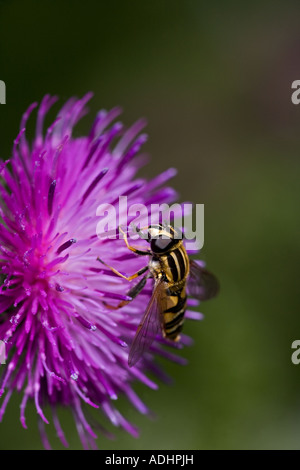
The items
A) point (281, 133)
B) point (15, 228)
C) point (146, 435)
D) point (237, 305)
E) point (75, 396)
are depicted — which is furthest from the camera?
point (281, 133)

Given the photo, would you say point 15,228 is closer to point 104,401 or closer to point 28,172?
point 28,172

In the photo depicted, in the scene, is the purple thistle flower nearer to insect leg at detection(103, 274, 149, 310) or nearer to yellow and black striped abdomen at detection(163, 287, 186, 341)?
insect leg at detection(103, 274, 149, 310)

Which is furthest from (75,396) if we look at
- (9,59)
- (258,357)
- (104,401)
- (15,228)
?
(9,59)

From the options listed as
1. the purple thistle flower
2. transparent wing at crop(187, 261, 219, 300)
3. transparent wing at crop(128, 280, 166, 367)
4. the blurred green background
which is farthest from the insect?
the blurred green background

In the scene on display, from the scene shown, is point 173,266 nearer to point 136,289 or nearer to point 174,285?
point 174,285

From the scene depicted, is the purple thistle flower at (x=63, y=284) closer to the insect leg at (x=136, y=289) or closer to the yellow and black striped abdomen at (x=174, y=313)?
the insect leg at (x=136, y=289)

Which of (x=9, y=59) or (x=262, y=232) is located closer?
(x=9, y=59)

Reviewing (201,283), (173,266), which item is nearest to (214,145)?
(201,283)
